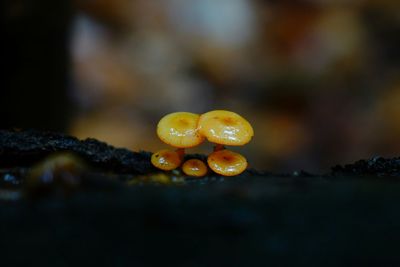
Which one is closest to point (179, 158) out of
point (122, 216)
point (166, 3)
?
point (122, 216)

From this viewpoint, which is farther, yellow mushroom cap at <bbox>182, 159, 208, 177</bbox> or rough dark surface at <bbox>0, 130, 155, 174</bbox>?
yellow mushroom cap at <bbox>182, 159, 208, 177</bbox>

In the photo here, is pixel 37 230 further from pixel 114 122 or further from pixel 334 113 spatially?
pixel 334 113

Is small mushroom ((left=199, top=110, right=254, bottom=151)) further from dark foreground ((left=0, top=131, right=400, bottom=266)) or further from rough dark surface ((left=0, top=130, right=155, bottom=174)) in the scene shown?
dark foreground ((left=0, top=131, right=400, bottom=266))

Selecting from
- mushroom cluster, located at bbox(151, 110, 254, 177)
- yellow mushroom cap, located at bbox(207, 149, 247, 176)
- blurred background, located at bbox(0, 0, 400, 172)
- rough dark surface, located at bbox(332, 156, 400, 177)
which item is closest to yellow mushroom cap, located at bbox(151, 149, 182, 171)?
mushroom cluster, located at bbox(151, 110, 254, 177)

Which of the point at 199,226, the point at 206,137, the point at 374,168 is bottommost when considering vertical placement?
the point at 199,226

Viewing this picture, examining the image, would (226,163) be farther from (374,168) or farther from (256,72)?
(256,72)

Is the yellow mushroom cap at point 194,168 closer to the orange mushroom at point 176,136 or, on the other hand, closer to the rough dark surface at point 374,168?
the orange mushroom at point 176,136

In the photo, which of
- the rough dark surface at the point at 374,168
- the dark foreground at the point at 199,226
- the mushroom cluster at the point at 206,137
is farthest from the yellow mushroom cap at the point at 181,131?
the dark foreground at the point at 199,226

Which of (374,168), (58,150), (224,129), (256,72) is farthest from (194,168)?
(256,72)

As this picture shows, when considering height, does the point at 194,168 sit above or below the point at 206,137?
below
